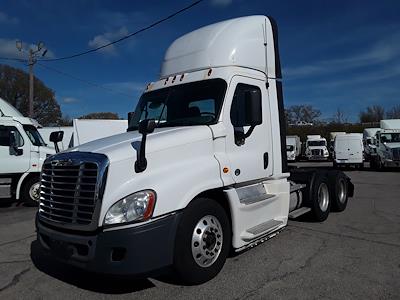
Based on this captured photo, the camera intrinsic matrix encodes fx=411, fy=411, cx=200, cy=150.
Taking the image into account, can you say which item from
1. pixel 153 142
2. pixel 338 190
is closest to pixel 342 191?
pixel 338 190

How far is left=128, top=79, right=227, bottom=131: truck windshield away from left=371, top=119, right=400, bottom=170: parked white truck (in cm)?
2050

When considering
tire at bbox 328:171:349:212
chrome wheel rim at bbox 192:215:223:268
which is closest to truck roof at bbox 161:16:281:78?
chrome wheel rim at bbox 192:215:223:268

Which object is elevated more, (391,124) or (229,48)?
(229,48)

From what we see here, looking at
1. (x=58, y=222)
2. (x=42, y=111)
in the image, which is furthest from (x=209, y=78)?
(x=42, y=111)

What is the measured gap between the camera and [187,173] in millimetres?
4875

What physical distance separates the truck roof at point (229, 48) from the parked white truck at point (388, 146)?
19.1 m

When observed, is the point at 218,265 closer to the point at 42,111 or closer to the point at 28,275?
the point at 28,275

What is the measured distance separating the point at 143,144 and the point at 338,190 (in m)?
6.25

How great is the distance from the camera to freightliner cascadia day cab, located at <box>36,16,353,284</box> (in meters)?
4.39

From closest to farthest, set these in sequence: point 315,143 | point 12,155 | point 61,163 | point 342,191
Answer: point 61,163, point 342,191, point 12,155, point 315,143

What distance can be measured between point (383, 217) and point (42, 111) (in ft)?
163

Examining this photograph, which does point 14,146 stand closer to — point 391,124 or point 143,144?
point 143,144

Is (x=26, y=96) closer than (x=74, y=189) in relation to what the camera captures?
No

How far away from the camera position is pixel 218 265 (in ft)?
16.9
